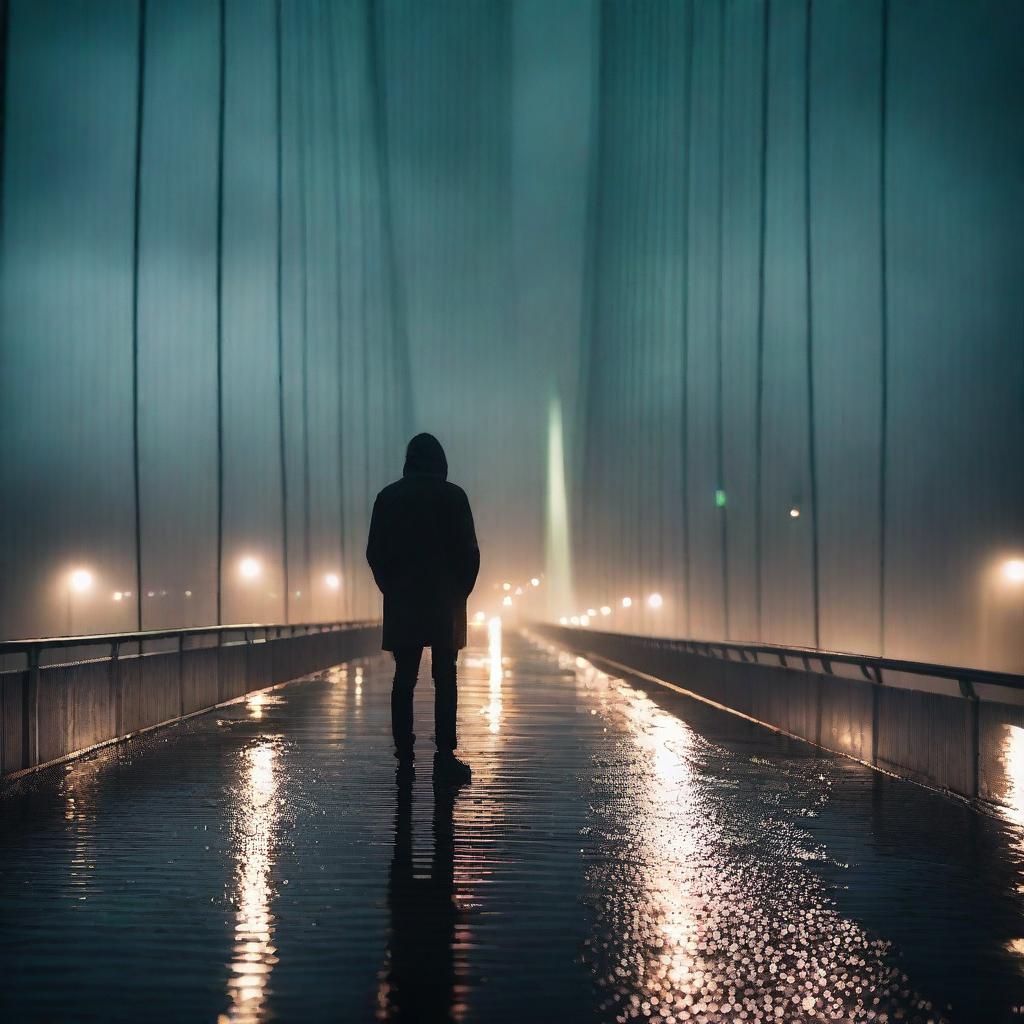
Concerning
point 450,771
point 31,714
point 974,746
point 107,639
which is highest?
point 107,639

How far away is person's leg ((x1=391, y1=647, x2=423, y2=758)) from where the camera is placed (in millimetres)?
8367

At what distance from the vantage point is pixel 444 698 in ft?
27.4

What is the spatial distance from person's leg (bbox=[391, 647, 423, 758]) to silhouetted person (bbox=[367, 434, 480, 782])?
1cm

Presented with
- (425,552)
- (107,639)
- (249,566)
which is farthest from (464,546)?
(249,566)

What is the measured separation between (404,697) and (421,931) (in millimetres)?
4166

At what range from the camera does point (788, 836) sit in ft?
21.3

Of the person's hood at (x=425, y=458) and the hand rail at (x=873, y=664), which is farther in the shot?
the person's hood at (x=425, y=458)

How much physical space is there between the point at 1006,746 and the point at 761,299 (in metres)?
22.1

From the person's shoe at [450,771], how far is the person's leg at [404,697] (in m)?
0.43

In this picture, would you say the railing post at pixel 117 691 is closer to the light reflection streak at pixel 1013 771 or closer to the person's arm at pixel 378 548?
the person's arm at pixel 378 548

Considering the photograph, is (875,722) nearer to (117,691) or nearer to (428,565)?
(428,565)

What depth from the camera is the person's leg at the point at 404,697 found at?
27.5ft

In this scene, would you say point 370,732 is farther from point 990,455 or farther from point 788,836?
point 990,455

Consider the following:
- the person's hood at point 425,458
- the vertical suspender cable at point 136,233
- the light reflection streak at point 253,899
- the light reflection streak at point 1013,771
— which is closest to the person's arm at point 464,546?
the person's hood at point 425,458
